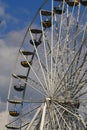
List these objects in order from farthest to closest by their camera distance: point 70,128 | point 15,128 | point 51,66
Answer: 1. point 15,128
2. point 51,66
3. point 70,128

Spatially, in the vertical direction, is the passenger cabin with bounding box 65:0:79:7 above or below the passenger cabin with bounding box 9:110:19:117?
above

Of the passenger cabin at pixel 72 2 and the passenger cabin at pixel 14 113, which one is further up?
the passenger cabin at pixel 72 2

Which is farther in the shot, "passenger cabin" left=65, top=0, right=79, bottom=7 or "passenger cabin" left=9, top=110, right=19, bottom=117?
"passenger cabin" left=9, top=110, right=19, bottom=117

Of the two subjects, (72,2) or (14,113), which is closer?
(72,2)

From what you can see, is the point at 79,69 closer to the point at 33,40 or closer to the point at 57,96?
the point at 57,96

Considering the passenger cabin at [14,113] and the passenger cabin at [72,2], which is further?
the passenger cabin at [14,113]

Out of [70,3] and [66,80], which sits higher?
[70,3]

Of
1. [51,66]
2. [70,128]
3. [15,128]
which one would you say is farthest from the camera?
[15,128]

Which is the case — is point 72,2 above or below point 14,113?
above

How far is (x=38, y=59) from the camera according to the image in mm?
31203

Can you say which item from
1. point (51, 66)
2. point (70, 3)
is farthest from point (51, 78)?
point (70, 3)

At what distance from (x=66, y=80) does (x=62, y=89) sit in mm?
584

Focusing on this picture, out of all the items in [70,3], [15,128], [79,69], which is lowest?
[15,128]

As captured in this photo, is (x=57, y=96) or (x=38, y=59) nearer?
(x=57, y=96)
